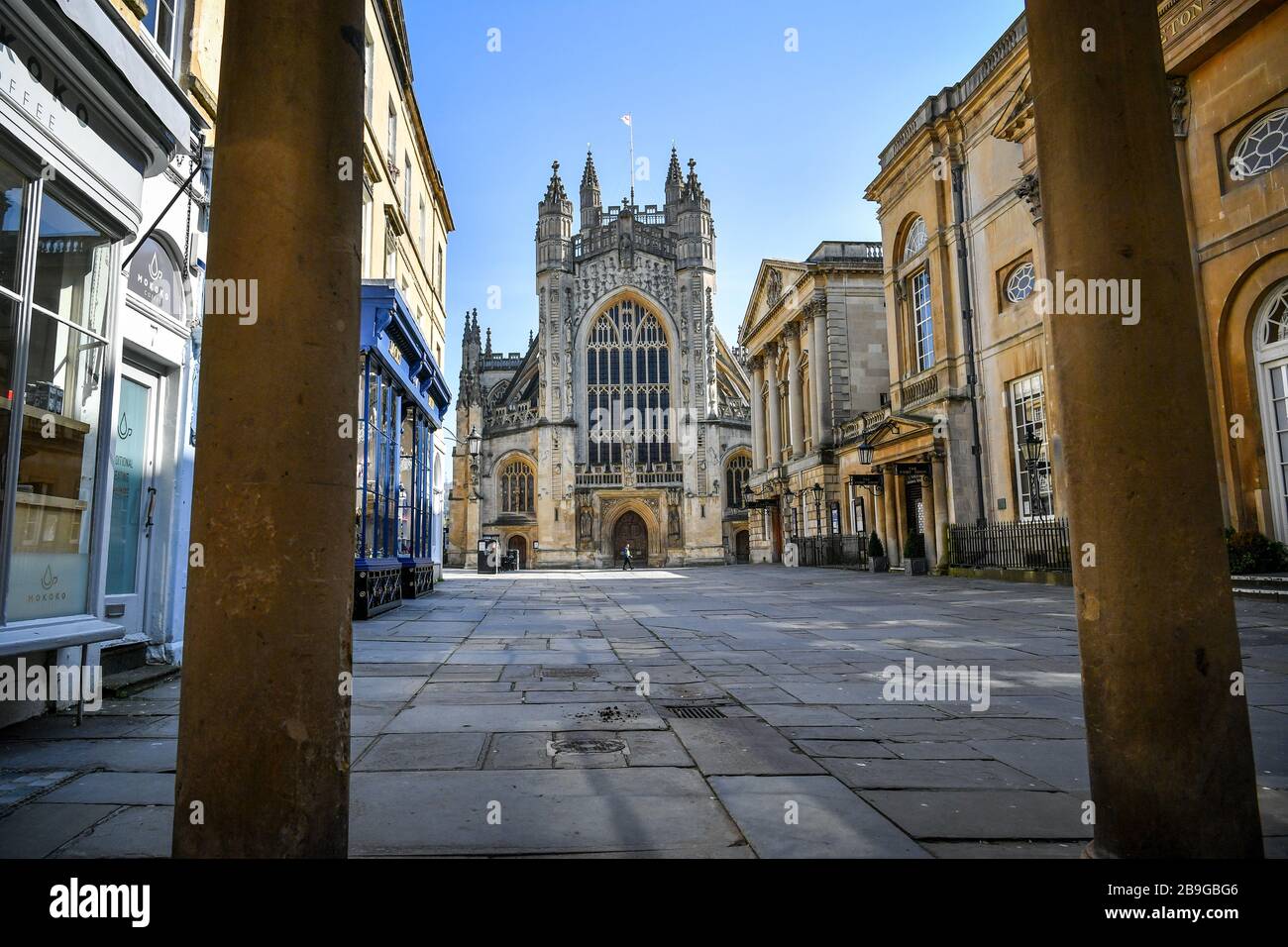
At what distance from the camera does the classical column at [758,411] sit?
Result: 3788 cm

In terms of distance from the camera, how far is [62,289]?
203 inches

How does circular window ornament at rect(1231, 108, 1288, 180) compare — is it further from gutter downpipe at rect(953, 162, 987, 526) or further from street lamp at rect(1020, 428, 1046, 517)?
gutter downpipe at rect(953, 162, 987, 526)

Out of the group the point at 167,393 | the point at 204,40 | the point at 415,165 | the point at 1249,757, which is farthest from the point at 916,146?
the point at 1249,757

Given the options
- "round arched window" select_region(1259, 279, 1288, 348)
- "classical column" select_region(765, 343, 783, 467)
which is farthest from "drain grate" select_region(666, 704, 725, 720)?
"classical column" select_region(765, 343, 783, 467)

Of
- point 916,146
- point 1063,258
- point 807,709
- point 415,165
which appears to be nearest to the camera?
point 1063,258

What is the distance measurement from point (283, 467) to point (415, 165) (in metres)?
19.8

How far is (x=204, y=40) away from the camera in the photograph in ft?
24.4

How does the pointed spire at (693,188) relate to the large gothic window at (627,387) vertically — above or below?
above

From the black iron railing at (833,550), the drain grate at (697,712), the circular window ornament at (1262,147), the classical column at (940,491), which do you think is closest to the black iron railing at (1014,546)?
the classical column at (940,491)

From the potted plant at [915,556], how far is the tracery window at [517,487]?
1169 inches

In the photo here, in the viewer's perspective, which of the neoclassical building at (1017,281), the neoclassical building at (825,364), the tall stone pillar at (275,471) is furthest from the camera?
the neoclassical building at (825,364)

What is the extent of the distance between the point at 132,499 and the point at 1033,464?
1803 centimetres

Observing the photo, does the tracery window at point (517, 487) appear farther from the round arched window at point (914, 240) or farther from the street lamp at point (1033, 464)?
the street lamp at point (1033, 464)
